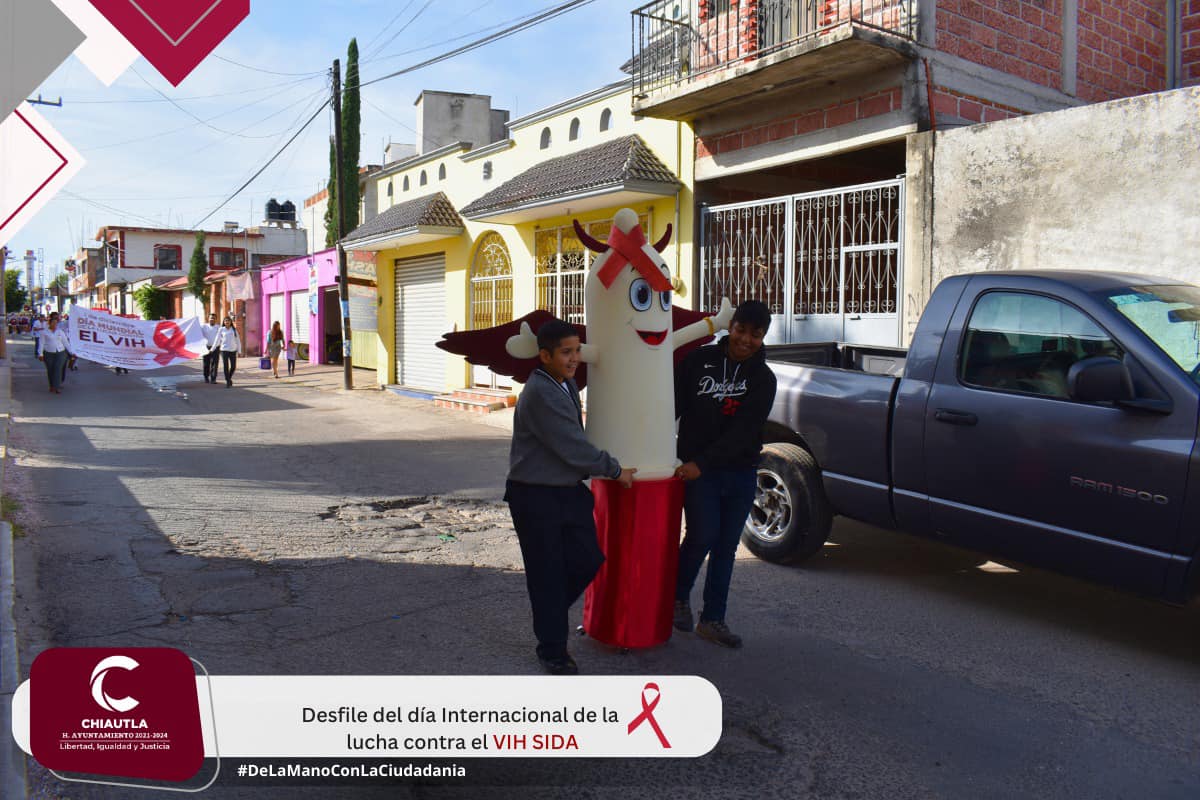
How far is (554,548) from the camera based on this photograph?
4094 millimetres

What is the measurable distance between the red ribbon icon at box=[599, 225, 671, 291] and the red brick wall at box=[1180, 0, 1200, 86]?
495 inches

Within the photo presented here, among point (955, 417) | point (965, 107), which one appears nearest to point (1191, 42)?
point (965, 107)

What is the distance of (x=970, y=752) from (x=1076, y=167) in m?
6.92

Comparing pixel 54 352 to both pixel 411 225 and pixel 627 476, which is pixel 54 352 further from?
pixel 627 476

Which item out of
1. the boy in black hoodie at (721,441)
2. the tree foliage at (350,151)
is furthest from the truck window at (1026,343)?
the tree foliage at (350,151)

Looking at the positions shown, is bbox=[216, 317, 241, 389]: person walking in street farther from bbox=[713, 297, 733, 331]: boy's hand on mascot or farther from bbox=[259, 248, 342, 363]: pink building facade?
bbox=[713, 297, 733, 331]: boy's hand on mascot

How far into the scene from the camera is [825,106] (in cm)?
1120

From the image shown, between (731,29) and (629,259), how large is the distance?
937 cm

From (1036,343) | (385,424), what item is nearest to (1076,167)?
(1036,343)

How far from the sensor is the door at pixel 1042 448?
4.21 metres

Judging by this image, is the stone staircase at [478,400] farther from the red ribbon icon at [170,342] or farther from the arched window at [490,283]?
the red ribbon icon at [170,342]

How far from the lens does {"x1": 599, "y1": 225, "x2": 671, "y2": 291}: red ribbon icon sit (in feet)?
13.9

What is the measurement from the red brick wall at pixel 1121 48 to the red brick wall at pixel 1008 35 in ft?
2.28

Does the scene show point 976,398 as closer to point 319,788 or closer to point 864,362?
point 864,362
